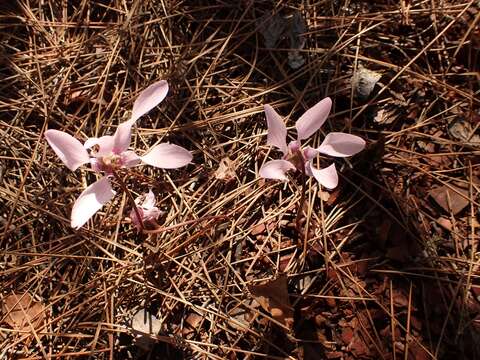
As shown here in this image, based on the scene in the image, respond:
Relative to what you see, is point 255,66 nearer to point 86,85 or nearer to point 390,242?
point 86,85

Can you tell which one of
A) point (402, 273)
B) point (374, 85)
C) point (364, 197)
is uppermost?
point (374, 85)

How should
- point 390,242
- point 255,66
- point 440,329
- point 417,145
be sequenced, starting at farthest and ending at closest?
1. point 255,66
2. point 417,145
3. point 390,242
4. point 440,329

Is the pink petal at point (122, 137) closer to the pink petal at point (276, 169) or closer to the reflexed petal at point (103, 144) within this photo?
the reflexed petal at point (103, 144)

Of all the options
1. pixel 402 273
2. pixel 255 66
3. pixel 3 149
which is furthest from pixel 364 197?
pixel 3 149

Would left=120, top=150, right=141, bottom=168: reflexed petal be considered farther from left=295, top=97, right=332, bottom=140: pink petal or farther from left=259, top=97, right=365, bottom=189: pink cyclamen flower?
left=295, top=97, right=332, bottom=140: pink petal

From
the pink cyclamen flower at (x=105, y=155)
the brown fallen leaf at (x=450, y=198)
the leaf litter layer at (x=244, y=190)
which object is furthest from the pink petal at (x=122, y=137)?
the brown fallen leaf at (x=450, y=198)

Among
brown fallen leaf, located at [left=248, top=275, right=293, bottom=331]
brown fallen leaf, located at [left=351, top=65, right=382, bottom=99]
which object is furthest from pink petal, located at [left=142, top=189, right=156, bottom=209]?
brown fallen leaf, located at [left=351, top=65, right=382, bottom=99]

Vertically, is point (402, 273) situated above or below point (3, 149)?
below
